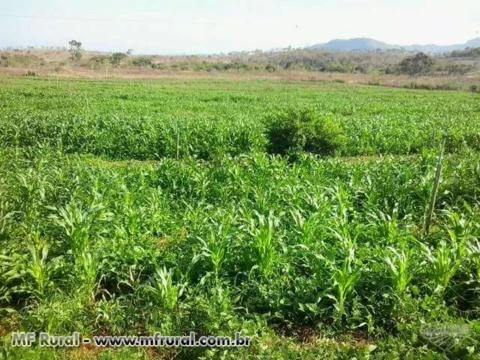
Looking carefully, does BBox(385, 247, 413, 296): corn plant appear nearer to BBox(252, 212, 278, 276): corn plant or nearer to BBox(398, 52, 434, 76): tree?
Result: BBox(252, 212, 278, 276): corn plant

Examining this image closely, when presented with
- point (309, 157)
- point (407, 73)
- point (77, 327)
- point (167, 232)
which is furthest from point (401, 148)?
point (407, 73)

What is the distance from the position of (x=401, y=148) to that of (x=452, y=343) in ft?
34.6

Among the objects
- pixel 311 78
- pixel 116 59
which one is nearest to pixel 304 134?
pixel 311 78

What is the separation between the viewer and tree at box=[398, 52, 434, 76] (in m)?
80.6

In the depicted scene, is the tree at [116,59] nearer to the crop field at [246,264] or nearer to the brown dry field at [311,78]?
the brown dry field at [311,78]

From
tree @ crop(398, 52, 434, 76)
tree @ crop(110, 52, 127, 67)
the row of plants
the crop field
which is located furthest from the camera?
tree @ crop(110, 52, 127, 67)

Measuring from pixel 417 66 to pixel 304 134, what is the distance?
80.4 m

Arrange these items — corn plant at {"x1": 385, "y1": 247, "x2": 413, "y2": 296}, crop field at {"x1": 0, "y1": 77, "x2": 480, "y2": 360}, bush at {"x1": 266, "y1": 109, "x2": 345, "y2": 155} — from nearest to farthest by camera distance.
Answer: crop field at {"x1": 0, "y1": 77, "x2": 480, "y2": 360} < corn plant at {"x1": 385, "y1": 247, "x2": 413, "y2": 296} < bush at {"x1": 266, "y1": 109, "x2": 345, "y2": 155}

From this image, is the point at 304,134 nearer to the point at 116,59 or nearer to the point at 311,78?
the point at 311,78

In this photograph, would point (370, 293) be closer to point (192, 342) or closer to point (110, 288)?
point (192, 342)

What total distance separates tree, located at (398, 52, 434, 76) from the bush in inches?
2939

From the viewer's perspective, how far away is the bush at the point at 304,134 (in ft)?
38.9

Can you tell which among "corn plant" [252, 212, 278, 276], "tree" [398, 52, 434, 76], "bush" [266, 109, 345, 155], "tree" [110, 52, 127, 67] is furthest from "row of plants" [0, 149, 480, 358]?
"tree" [398, 52, 434, 76]

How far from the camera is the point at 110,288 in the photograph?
16.4ft
